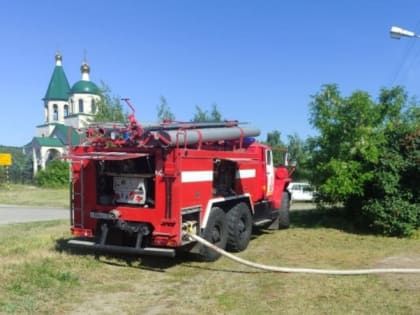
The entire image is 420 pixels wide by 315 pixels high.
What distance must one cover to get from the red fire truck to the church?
187 feet

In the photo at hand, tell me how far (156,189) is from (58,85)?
265 feet

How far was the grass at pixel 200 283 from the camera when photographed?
6.91 meters

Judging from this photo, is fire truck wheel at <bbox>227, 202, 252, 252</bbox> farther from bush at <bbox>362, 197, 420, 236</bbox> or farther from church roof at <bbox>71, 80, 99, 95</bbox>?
church roof at <bbox>71, 80, 99, 95</bbox>

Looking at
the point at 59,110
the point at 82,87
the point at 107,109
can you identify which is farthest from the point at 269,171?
the point at 59,110

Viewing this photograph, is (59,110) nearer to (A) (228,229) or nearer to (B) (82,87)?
(B) (82,87)

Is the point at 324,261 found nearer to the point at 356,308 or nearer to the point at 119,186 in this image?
the point at 356,308

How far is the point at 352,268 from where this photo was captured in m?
9.43

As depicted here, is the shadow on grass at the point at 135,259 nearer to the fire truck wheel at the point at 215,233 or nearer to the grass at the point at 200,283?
the grass at the point at 200,283

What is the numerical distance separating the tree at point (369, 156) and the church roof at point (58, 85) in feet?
241

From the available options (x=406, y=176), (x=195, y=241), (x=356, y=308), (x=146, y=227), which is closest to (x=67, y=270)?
(x=146, y=227)

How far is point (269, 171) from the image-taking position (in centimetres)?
1373

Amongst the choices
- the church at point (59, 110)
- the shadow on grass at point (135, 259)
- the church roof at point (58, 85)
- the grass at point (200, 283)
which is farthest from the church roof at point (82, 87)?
the shadow on grass at point (135, 259)

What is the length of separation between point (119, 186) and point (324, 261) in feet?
13.8

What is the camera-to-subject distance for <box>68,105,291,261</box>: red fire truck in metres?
8.97
